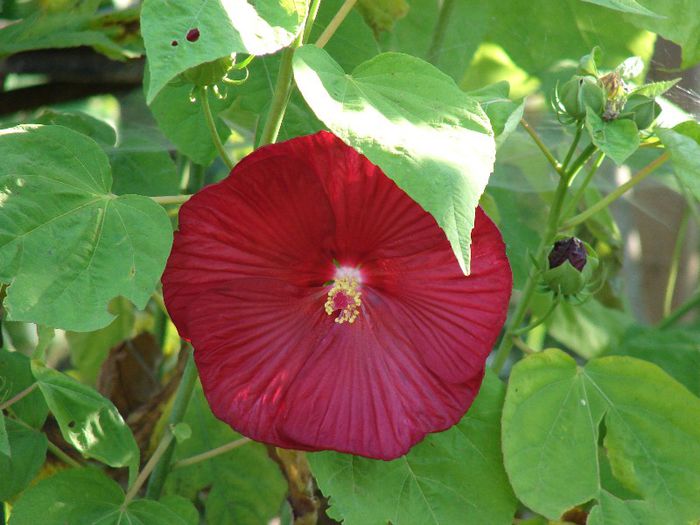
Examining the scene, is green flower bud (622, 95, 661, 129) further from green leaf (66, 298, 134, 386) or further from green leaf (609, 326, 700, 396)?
green leaf (66, 298, 134, 386)

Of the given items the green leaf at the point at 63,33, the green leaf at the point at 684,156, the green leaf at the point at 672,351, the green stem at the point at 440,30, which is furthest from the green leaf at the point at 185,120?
the green leaf at the point at 672,351

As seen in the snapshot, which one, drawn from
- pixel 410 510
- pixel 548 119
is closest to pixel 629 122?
pixel 410 510

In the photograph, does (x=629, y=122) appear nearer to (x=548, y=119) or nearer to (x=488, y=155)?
(x=488, y=155)

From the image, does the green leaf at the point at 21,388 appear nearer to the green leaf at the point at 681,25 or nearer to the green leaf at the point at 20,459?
the green leaf at the point at 20,459

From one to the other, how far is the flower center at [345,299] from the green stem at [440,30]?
0.33m

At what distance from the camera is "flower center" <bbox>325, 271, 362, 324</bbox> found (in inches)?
26.0

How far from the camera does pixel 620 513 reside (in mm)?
696

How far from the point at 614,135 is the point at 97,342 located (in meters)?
0.68

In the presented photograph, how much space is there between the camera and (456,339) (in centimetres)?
64

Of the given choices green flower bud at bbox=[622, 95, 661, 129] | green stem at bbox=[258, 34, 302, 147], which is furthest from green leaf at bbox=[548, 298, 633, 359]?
green stem at bbox=[258, 34, 302, 147]

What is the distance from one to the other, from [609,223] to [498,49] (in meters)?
0.23

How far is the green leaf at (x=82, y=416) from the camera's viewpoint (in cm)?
64

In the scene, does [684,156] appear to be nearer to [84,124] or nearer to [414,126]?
[414,126]

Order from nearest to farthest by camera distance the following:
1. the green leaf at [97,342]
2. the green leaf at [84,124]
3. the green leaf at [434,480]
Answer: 1. the green leaf at [434,480]
2. the green leaf at [84,124]
3. the green leaf at [97,342]
